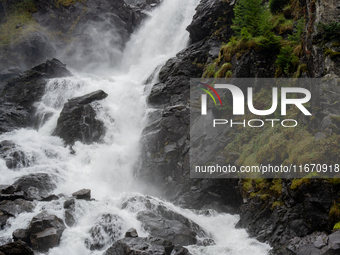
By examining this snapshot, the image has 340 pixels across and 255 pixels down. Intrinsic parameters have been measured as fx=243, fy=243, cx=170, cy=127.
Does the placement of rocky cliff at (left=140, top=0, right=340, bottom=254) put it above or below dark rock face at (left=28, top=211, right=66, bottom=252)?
above

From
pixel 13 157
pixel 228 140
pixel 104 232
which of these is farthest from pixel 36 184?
pixel 228 140

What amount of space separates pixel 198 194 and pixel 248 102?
6.37m

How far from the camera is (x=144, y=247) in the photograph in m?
8.83

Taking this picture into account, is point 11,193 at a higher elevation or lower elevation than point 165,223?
higher

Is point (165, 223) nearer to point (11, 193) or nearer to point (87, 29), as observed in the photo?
point (11, 193)

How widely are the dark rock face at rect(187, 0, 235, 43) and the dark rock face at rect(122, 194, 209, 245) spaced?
1796cm

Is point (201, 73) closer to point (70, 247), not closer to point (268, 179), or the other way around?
point (268, 179)

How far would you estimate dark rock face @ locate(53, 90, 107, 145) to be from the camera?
21734 mm

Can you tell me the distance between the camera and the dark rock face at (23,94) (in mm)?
24656

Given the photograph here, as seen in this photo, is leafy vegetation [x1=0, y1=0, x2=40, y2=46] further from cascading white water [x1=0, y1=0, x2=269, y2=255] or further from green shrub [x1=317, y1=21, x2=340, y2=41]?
green shrub [x1=317, y1=21, x2=340, y2=41]

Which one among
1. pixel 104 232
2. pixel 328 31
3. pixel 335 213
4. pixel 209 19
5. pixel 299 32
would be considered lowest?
pixel 104 232

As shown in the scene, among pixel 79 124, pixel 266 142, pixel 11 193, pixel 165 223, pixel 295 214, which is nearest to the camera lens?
pixel 295 214

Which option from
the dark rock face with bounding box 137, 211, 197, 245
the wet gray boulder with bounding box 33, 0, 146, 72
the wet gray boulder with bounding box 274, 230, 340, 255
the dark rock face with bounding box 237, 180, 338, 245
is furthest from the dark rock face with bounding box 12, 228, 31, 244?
the wet gray boulder with bounding box 33, 0, 146, 72

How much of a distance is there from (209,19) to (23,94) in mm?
22076
